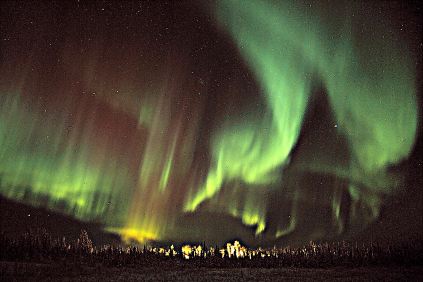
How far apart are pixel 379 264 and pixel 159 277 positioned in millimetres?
41373

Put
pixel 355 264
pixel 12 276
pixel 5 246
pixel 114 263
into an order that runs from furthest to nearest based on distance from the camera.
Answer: pixel 355 264, pixel 114 263, pixel 5 246, pixel 12 276

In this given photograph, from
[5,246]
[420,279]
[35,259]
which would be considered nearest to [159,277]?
[35,259]

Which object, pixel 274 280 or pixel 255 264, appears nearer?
pixel 274 280

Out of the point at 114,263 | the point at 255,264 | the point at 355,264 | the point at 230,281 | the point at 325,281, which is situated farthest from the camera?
the point at 355,264

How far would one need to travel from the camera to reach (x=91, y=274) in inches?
1471

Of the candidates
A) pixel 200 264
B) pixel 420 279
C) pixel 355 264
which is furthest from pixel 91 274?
pixel 355 264

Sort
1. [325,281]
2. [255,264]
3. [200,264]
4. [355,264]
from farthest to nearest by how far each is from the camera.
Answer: [355,264], [255,264], [200,264], [325,281]

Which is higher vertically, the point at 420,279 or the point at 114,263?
the point at 420,279

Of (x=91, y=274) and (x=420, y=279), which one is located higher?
(x=420, y=279)

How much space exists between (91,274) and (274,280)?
17.5 m

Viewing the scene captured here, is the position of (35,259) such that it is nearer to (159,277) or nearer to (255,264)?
(159,277)

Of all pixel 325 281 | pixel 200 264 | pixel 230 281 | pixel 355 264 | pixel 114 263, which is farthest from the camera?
pixel 355 264

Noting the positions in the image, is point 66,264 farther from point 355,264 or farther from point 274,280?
point 355,264

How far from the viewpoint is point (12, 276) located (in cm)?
3188
